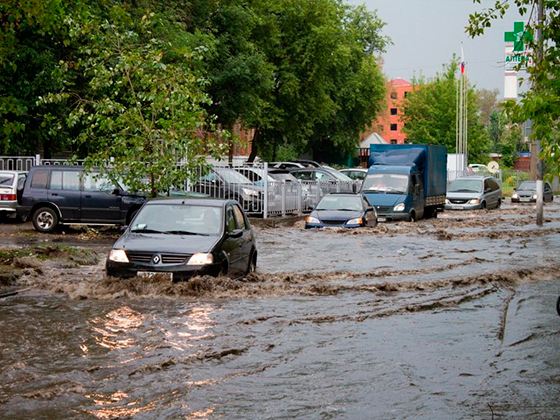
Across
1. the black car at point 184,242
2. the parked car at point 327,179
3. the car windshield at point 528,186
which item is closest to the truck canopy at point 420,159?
the parked car at point 327,179

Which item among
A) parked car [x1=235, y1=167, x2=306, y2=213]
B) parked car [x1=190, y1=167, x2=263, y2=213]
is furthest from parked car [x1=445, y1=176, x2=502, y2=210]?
parked car [x1=190, y1=167, x2=263, y2=213]

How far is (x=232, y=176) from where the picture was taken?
1275 inches

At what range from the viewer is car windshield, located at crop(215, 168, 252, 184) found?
32.0m

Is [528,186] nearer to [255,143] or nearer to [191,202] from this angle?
[255,143]

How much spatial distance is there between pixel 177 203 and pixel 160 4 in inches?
914

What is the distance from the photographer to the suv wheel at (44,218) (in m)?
25.3

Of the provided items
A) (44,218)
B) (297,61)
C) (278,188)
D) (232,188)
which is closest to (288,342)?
(44,218)

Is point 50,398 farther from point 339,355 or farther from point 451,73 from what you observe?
point 451,73

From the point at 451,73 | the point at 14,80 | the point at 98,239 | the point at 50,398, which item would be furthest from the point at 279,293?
the point at 451,73

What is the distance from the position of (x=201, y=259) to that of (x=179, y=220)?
4.75ft

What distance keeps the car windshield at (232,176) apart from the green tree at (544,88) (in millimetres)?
14801

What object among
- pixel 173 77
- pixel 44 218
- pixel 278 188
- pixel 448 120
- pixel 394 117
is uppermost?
pixel 394 117

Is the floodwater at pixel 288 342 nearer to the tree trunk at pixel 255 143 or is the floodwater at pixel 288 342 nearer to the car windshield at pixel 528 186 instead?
the car windshield at pixel 528 186

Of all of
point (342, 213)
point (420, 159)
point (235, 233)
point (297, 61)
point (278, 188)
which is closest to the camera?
point (235, 233)
